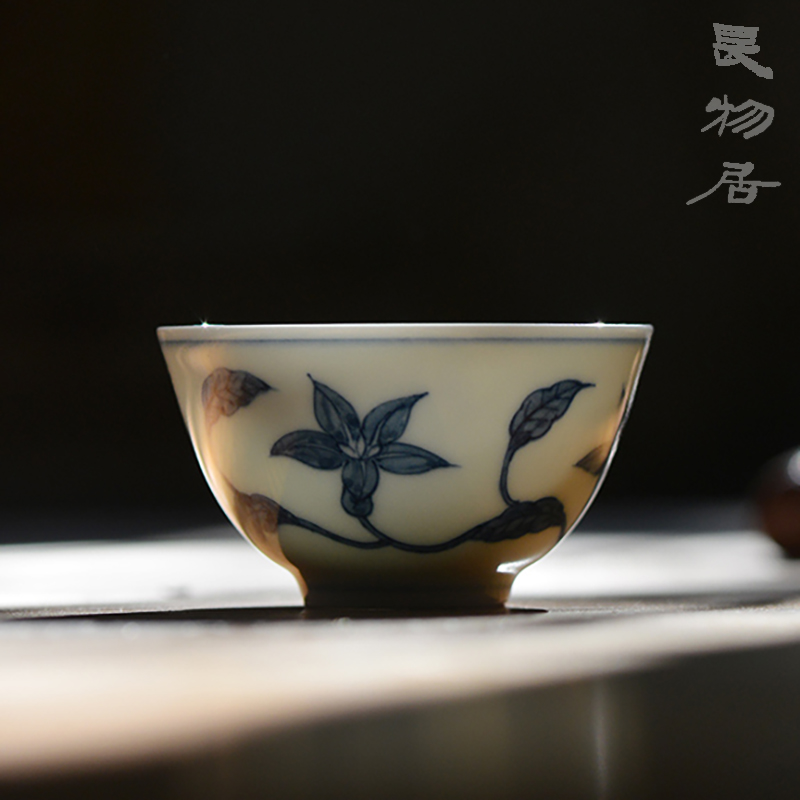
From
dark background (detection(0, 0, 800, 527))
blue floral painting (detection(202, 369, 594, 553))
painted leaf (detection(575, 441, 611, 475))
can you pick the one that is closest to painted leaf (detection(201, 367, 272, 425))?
blue floral painting (detection(202, 369, 594, 553))

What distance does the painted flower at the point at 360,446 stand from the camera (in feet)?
1.45

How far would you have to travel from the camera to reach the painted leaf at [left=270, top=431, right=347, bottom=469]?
0.45m

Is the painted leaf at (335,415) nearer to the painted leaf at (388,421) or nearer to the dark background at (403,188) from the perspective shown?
the painted leaf at (388,421)

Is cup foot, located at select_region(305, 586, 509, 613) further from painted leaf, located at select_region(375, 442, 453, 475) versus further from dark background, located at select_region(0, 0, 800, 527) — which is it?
dark background, located at select_region(0, 0, 800, 527)

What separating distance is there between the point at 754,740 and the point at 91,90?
1.91m

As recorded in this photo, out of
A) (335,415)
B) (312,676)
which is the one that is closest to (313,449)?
(335,415)

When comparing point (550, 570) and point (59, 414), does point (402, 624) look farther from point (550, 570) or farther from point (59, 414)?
point (59, 414)

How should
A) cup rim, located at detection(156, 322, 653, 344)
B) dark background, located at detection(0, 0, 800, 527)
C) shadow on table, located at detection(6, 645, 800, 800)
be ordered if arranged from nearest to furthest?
shadow on table, located at detection(6, 645, 800, 800)
cup rim, located at detection(156, 322, 653, 344)
dark background, located at detection(0, 0, 800, 527)

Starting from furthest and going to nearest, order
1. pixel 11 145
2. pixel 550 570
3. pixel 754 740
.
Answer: pixel 11 145 → pixel 550 570 → pixel 754 740

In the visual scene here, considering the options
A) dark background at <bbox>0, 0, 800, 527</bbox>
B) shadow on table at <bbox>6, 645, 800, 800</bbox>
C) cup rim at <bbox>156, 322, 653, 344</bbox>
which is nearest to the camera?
shadow on table at <bbox>6, 645, 800, 800</bbox>

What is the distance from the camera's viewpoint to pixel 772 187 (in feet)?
6.78

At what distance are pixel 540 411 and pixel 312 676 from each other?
177mm

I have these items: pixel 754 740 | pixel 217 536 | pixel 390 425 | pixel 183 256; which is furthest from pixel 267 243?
pixel 754 740

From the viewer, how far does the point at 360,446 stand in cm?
45
